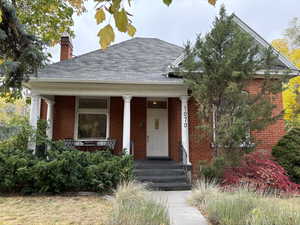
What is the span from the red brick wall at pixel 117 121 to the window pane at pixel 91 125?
35cm

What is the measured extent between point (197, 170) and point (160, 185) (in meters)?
1.64

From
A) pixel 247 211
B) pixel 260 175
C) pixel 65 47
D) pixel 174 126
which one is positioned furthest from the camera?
pixel 65 47

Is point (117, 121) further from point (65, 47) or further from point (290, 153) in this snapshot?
point (290, 153)

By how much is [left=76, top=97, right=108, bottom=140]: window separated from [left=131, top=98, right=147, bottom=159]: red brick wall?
3.92 ft

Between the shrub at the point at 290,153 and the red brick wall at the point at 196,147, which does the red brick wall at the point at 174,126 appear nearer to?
the red brick wall at the point at 196,147

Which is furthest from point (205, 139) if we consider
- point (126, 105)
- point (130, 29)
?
point (130, 29)

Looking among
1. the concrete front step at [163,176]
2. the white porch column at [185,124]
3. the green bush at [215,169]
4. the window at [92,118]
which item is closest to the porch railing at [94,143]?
the window at [92,118]

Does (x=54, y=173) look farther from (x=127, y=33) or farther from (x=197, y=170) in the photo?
(x=127, y=33)

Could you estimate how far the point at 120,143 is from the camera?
30.0 ft

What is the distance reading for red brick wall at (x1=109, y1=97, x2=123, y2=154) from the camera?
910 cm

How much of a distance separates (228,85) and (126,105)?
3.52m

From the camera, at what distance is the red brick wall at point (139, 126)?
9180 millimetres

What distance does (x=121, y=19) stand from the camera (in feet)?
4.83

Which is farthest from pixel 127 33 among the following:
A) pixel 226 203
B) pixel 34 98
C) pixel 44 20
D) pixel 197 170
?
pixel 44 20
